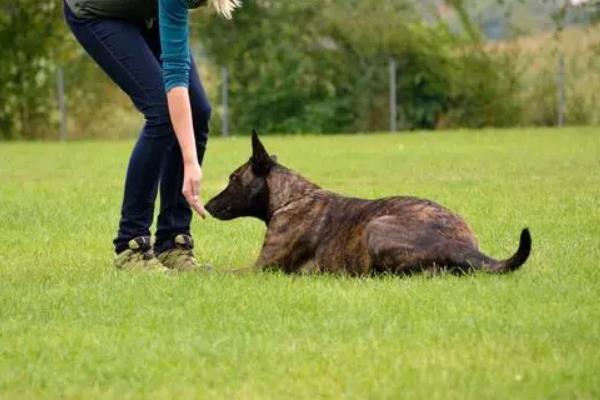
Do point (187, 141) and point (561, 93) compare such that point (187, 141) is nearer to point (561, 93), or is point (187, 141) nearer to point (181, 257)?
point (181, 257)

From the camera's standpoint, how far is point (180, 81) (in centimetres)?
777

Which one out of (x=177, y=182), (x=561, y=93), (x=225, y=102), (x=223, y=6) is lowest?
(x=225, y=102)

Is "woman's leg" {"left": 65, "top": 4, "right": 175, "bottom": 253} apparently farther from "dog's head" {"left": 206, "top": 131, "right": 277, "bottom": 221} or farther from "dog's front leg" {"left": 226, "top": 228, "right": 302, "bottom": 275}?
"dog's front leg" {"left": 226, "top": 228, "right": 302, "bottom": 275}

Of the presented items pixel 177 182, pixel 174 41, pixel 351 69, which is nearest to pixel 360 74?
pixel 351 69

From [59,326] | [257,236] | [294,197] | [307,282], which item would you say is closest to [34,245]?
[257,236]

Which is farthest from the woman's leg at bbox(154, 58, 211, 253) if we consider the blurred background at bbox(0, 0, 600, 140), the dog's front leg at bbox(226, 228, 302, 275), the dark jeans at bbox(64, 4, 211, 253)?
the blurred background at bbox(0, 0, 600, 140)

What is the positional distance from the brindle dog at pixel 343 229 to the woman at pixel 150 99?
0.39 meters

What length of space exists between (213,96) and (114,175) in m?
17.6

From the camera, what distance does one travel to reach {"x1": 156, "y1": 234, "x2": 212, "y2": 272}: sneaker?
862 cm

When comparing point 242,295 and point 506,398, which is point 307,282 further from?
point 506,398

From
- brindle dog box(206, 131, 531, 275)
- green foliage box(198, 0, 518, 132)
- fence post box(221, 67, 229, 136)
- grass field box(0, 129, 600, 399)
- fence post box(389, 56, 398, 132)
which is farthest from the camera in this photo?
fence post box(221, 67, 229, 136)

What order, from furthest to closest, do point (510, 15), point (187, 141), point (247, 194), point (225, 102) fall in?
1. point (225, 102)
2. point (510, 15)
3. point (247, 194)
4. point (187, 141)

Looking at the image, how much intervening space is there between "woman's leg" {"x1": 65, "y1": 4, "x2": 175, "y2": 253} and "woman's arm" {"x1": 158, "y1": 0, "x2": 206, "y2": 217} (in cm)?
38

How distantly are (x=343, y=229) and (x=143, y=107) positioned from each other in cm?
129
